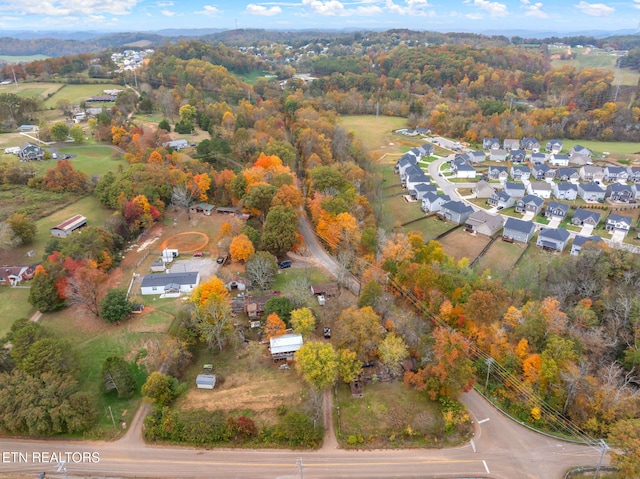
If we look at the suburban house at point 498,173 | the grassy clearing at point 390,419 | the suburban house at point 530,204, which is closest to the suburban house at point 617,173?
the suburban house at point 498,173

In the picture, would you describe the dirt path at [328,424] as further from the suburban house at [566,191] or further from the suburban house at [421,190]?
the suburban house at [566,191]

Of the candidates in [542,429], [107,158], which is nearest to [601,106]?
[542,429]

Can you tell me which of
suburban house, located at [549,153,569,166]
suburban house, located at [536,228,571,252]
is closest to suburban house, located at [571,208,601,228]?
suburban house, located at [536,228,571,252]

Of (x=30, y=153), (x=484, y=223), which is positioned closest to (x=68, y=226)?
(x=30, y=153)

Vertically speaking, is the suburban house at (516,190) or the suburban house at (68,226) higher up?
the suburban house at (68,226)

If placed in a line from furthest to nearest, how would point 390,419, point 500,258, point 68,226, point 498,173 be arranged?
point 498,173, point 500,258, point 68,226, point 390,419

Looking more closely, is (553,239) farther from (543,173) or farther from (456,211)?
(543,173)
